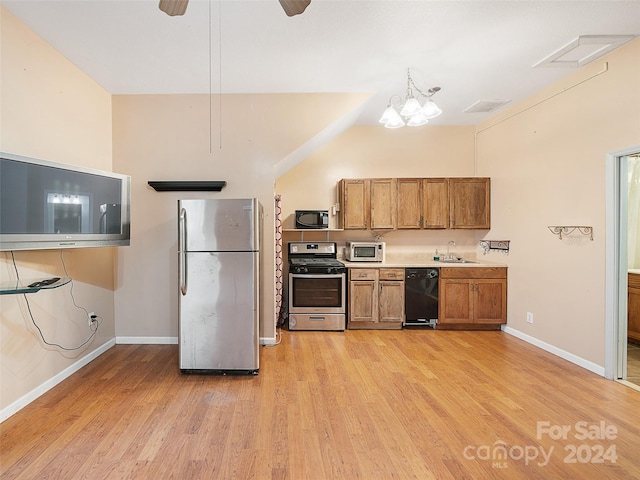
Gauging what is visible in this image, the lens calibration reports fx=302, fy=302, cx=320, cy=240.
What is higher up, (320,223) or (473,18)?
(473,18)

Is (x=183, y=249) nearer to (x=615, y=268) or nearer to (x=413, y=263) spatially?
(x=413, y=263)

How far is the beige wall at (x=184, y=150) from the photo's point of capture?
3.44 meters

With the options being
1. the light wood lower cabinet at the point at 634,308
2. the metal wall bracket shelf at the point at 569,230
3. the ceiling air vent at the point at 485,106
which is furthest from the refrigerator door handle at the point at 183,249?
the light wood lower cabinet at the point at 634,308

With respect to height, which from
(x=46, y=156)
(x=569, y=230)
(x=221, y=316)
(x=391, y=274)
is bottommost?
(x=221, y=316)

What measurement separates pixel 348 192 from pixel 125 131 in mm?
2836

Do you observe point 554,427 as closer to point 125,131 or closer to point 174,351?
point 174,351

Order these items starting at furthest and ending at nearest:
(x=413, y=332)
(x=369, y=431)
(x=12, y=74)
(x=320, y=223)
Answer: (x=320, y=223) → (x=413, y=332) → (x=12, y=74) → (x=369, y=431)

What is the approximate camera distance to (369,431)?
200 centimetres

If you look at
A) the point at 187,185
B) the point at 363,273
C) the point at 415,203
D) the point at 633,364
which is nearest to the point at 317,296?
A: the point at 363,273

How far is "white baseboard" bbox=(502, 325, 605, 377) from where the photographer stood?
2.84 metres

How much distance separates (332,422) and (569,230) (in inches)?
118

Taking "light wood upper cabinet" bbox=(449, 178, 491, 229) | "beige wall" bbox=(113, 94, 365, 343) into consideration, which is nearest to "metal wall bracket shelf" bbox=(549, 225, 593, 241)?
"light wood upper cabinet" bbox=(449, 178, 491, 229)

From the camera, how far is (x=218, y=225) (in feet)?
9.05

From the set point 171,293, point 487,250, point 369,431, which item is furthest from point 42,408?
point 487,250
